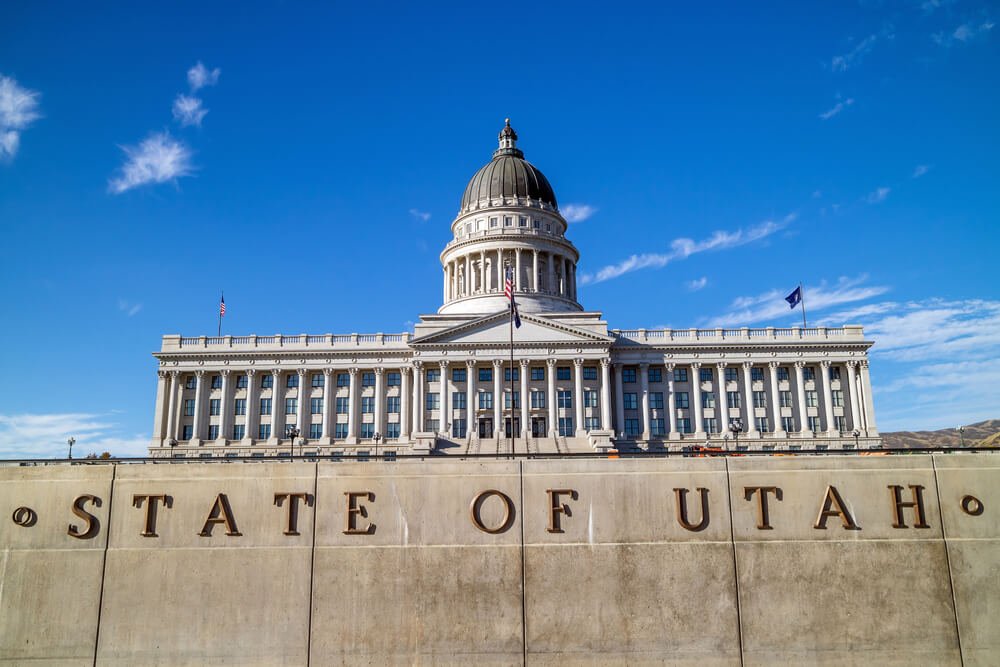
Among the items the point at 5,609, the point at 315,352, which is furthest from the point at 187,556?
the point at 315,352

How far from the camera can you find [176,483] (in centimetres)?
1667

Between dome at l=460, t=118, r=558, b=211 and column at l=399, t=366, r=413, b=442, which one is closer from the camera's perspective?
column at l=399, t=366, r=413, b=442

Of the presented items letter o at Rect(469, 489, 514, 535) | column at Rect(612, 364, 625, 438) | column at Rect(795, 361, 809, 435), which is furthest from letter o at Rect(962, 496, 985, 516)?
column at Rect(795, 361, 809, 435)

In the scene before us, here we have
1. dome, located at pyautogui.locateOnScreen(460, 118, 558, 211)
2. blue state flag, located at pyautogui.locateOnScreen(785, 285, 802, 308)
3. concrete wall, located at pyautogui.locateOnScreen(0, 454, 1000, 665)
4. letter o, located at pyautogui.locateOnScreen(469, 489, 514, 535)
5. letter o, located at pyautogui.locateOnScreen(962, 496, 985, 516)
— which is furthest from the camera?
dome, located at pyautogui.locateOnScreen(460, 118, 558, 211)

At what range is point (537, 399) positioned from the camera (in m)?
77.1

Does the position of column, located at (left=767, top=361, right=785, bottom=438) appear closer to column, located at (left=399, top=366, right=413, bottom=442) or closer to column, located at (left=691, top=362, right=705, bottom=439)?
column, located at (left=691, top=362, right=705, bottom=439)

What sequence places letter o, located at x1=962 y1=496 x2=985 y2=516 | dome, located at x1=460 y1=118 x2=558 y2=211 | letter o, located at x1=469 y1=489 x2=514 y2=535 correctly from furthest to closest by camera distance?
dome, located at x1=460 y1=118 x2=558 y2=211, letter o, located at x1=962 y1=496 x2=985 y2=516, letter o, located at x1=469 y1=489 x2=514 y2=535

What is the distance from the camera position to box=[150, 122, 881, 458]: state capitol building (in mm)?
76875

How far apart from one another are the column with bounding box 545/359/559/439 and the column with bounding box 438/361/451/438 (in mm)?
10347

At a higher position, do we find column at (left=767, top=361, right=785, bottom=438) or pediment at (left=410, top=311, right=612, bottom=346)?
pediment at (left=410, top=311, right=612, bottom=346)

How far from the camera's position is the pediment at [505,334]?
7694 cm

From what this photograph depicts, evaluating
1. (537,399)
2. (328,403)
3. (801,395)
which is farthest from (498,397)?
(801,395)

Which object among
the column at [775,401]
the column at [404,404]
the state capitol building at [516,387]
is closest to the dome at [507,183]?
the state capitol building at [516,387]

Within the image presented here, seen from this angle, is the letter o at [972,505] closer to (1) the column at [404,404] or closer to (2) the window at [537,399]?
(2) the window at [537,399]
